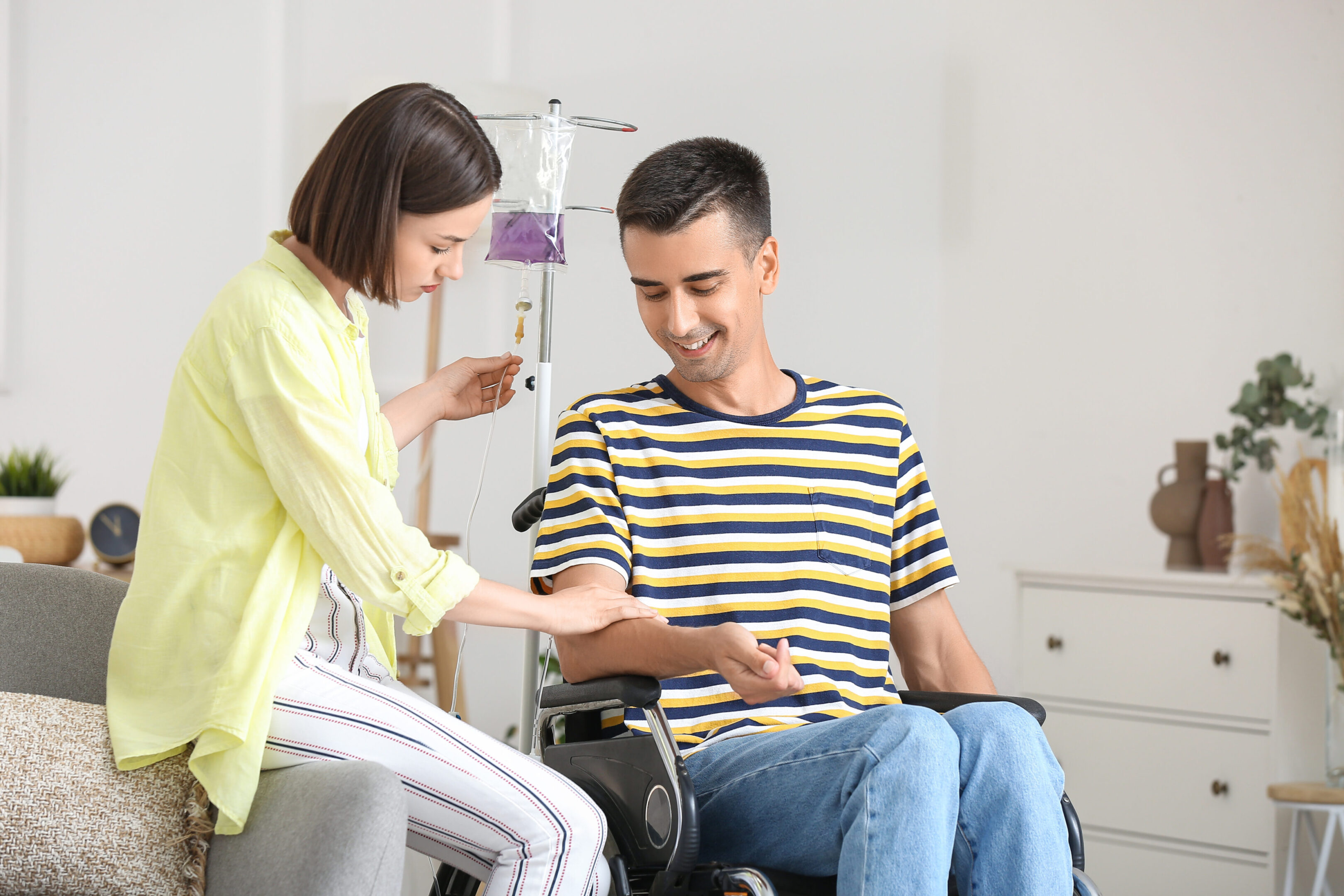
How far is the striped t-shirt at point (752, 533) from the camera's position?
4.87 ft

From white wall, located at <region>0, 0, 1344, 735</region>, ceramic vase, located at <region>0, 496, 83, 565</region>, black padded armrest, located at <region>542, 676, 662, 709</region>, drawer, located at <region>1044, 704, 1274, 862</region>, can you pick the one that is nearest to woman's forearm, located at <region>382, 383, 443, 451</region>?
black padded armrest, located at <region>542, 676, 662, 709</region>

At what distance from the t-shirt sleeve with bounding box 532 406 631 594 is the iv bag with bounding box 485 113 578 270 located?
279 millimetres

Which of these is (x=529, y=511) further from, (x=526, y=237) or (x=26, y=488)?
(x=26, y=488)

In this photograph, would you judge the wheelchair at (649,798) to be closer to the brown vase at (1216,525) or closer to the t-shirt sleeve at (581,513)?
the t-shirt sleeve at (581,513)

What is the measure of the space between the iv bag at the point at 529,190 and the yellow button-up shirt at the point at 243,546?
0.52 metres

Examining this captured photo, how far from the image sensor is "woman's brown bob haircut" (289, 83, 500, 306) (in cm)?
119

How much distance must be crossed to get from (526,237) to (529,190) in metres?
0.07

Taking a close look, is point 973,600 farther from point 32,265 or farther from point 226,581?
point 32,265

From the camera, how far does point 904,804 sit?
1150mm

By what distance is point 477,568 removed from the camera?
10.6 feet

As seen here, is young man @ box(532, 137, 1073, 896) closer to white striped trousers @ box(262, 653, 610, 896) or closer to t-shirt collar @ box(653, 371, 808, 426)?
t-shirt collar @ box(653, 371, 808, 426)

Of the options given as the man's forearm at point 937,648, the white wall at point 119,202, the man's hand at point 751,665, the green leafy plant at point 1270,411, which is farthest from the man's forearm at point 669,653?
the white wall at point 119,202

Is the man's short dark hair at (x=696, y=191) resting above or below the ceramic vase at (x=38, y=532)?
above

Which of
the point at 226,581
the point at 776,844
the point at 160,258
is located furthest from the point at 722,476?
the point at 160,258
